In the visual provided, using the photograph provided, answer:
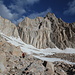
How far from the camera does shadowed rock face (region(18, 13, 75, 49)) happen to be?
2621 inches

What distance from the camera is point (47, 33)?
7206cm

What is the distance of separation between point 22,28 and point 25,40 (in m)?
9.40

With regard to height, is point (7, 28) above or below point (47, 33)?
above

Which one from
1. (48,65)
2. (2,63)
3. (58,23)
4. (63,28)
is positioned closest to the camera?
(2,63)

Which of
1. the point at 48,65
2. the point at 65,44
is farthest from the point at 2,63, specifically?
the point at 65,44

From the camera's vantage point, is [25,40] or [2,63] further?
[25,40]

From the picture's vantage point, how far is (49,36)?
71.9 metres

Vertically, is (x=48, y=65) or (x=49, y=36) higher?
(x=49, y=36)

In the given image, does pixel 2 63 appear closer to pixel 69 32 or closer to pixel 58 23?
pixel 69 32

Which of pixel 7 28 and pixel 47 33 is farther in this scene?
pixel 47 33

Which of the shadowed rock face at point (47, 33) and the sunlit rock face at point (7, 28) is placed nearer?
the sunlit rock face at point (7, 28)

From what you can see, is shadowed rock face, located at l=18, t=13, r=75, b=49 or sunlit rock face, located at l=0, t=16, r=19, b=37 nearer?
sunlit rock face, located at l=0, t=16, r=19, b=37

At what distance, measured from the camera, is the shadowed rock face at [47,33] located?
6656 cm

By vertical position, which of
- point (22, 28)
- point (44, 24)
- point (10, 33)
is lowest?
point (10, 33)
